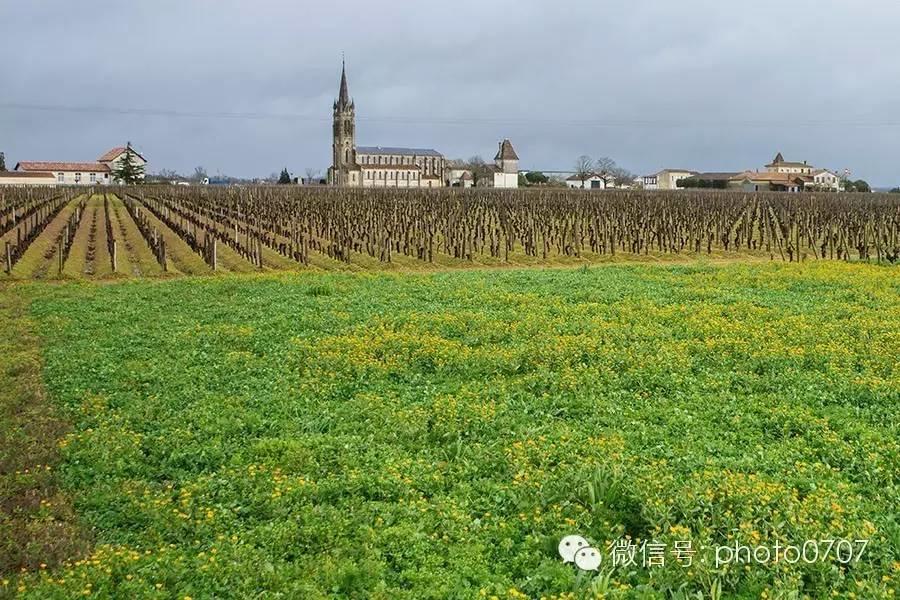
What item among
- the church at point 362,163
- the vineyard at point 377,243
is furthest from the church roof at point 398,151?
the vineyard at point 377,243

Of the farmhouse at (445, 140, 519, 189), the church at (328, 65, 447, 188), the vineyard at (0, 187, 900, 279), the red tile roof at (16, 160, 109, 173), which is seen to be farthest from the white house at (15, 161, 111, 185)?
the vineyard at (0, 187, 900, 279)

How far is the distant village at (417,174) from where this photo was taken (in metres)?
130

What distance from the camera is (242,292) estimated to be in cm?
1930

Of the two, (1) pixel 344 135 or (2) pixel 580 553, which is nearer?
(2) pixel 580 553

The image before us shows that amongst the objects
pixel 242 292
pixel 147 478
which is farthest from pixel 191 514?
pixel 242 292

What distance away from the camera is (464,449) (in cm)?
836

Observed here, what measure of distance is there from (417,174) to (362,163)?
1054 cm

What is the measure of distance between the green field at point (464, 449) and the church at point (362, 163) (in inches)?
4890

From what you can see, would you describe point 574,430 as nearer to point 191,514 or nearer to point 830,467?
point 830,467

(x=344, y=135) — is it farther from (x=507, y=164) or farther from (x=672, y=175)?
(x=672, y=175)

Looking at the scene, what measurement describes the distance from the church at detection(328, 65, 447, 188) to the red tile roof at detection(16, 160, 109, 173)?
39898 mm

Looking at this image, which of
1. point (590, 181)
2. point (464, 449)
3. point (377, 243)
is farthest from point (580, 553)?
point (590, 181)

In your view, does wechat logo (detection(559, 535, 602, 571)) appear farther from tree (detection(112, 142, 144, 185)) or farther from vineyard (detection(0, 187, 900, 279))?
tree (detection(112, 142, 144, 185))

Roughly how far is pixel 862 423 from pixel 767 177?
13820cm
